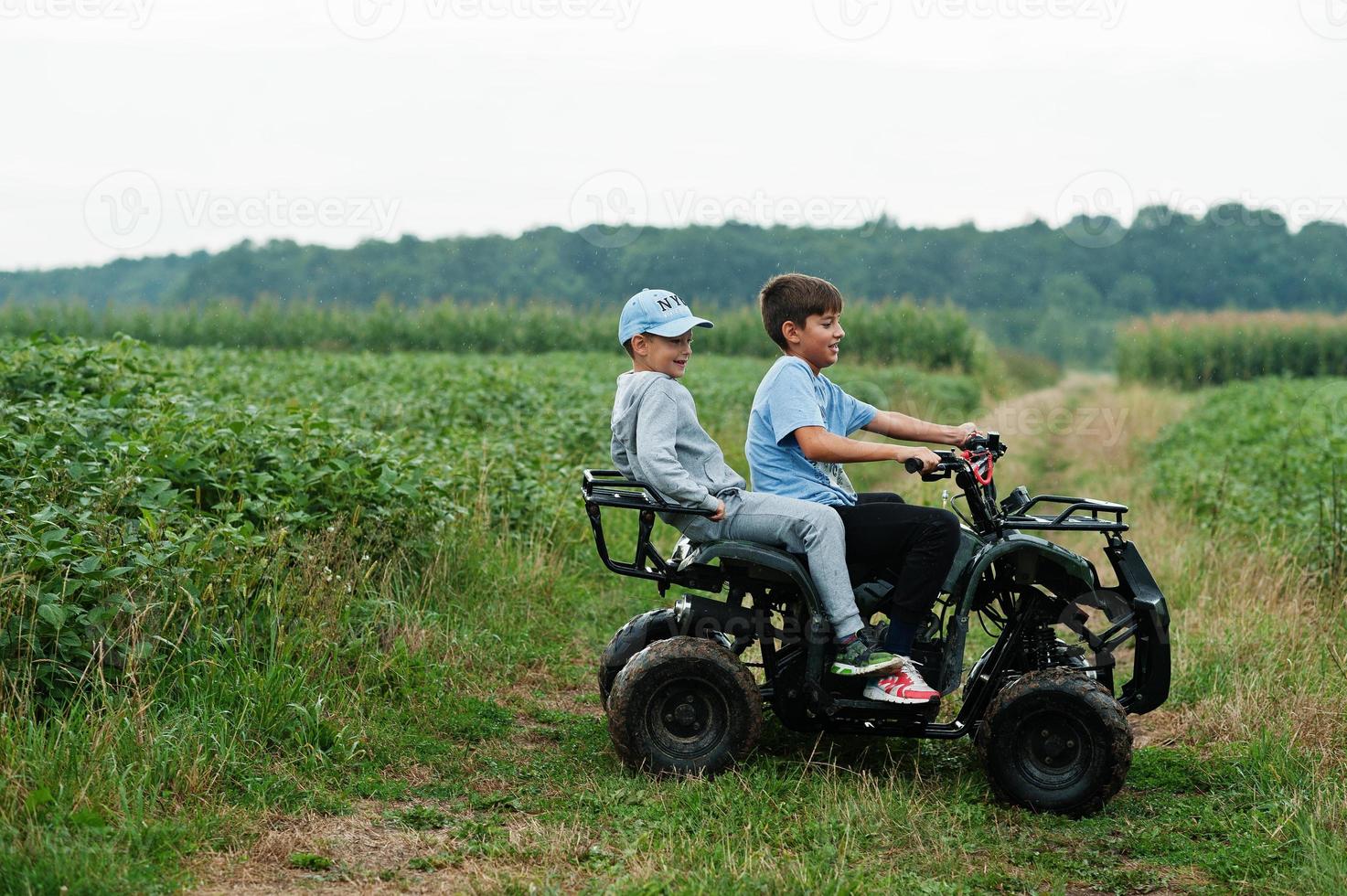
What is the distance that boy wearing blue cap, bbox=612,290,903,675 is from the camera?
484 cm

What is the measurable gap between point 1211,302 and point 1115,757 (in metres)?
45.6

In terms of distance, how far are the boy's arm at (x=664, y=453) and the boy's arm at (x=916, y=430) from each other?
80cm

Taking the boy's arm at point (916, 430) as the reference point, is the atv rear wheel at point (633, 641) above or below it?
below

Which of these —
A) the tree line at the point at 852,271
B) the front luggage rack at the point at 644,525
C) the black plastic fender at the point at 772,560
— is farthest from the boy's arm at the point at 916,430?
the tree line at the point at 852,271

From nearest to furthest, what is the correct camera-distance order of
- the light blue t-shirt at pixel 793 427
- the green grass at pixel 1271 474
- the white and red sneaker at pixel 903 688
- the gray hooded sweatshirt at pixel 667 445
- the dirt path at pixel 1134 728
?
1. the dirt path at pixel 1134 728
2. the white and red sneaker at pixel 903 688
3. the gray hooded sweatshirt at pixel 667 445
4. the light blue t-shirt at pixel 793 427
5. the green grass at pixel 1271 474

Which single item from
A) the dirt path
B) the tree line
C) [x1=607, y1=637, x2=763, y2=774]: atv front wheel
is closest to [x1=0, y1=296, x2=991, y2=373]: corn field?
the tree line

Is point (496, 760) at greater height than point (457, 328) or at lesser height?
lesser

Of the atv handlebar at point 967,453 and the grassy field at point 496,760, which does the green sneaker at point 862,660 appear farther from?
the atv handlebar at point 967,453

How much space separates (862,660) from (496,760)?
5.48 feet

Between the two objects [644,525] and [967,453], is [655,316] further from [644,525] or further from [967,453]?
[967,453]

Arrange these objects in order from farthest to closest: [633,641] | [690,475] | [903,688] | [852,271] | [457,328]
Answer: [852,271], [457,328], [633,641], [690,475], [903,688]

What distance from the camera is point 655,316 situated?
5082mm

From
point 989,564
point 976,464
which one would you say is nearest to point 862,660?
point 989,564

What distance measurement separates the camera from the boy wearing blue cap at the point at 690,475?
4836mm
